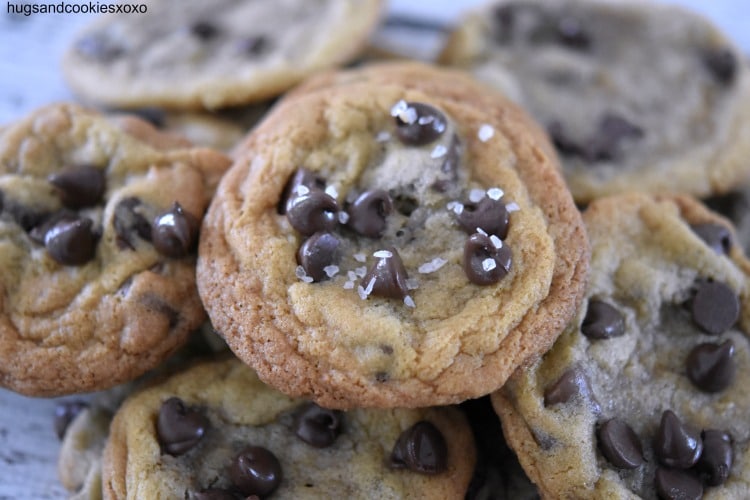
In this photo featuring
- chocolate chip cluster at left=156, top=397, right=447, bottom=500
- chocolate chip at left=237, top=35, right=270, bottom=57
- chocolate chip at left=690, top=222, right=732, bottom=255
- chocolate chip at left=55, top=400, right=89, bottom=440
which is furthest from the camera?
chocolate chip at left=237, top=35, right=270, bottom=57

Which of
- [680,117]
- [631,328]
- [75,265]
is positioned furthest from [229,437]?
[680,117]

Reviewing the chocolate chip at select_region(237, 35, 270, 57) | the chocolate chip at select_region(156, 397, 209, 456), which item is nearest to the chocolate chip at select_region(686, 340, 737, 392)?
the chocolate chip at select_region(156, 397, 209, 456)

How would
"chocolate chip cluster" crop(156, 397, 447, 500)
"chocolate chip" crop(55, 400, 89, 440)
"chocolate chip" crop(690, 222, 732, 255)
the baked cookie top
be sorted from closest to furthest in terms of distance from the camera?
the baked cookie top
"chocolate chip cluster" crop(156, 397, 447, 500)
"chocolate chip" crop(690, 222, 732, 255)
"chocolate chip" crop(55, 400, 89, 440)

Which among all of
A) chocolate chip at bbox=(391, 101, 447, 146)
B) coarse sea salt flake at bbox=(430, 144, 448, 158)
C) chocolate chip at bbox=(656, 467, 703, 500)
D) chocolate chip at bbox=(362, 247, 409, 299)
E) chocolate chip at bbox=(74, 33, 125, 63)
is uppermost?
chocolate chip at bbox=(391, 101, 447, 146)

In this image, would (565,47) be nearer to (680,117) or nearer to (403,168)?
(680,117)

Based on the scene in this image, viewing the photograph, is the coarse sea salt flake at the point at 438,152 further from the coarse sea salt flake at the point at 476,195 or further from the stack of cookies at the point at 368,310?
the coarse sea salt flake at the point at 476,195

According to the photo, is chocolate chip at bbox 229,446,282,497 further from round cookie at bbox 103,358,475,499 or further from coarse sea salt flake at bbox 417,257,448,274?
coarse sea salt flake at bbox 417,257,448,274

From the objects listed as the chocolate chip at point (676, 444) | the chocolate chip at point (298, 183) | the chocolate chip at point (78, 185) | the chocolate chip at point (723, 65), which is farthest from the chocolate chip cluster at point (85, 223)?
the chocolate chip at point (723, 65)
